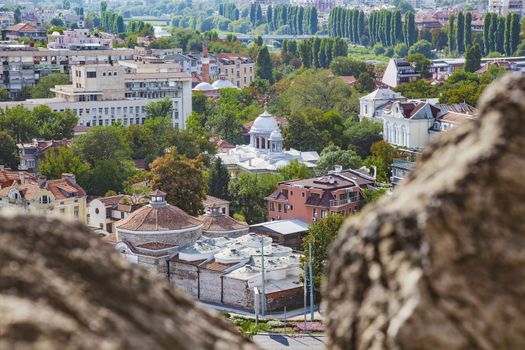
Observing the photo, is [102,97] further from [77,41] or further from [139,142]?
[77,41]

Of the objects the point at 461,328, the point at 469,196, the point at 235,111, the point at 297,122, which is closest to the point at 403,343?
the point at 461,328

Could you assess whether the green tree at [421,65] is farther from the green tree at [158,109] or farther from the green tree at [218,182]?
the green tree at [218,182]

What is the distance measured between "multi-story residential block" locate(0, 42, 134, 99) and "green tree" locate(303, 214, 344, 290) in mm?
Answer: 33602

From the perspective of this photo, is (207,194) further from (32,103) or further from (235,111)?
(235,111)

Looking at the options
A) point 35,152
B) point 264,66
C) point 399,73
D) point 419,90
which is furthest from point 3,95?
point 399,73

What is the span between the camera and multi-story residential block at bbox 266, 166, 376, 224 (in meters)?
33.0

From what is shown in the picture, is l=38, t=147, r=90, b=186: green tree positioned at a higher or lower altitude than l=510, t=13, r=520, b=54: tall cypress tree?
higher

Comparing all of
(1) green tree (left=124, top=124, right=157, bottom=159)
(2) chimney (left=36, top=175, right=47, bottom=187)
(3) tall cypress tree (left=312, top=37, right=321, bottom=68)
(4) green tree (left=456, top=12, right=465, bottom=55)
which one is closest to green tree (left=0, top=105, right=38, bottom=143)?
(1) green tree (left=124, top=124, right=157, bottom=159)

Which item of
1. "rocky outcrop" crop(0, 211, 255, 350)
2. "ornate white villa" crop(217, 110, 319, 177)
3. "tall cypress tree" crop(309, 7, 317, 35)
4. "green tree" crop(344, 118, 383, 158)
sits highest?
"rocky outcrop" crop(0, 211, 255, 350)

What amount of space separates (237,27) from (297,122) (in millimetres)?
99461

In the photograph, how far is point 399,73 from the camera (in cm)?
6962

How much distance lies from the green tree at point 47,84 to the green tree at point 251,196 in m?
22.3

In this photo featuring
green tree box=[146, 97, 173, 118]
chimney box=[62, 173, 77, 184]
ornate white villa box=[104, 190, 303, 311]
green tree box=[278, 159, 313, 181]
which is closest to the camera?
ornate white villa box=[104, 190, 303, 311]

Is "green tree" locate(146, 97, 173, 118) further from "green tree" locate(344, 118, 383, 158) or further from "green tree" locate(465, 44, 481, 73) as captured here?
"green tree" locate(465, 44, 481, 73)
